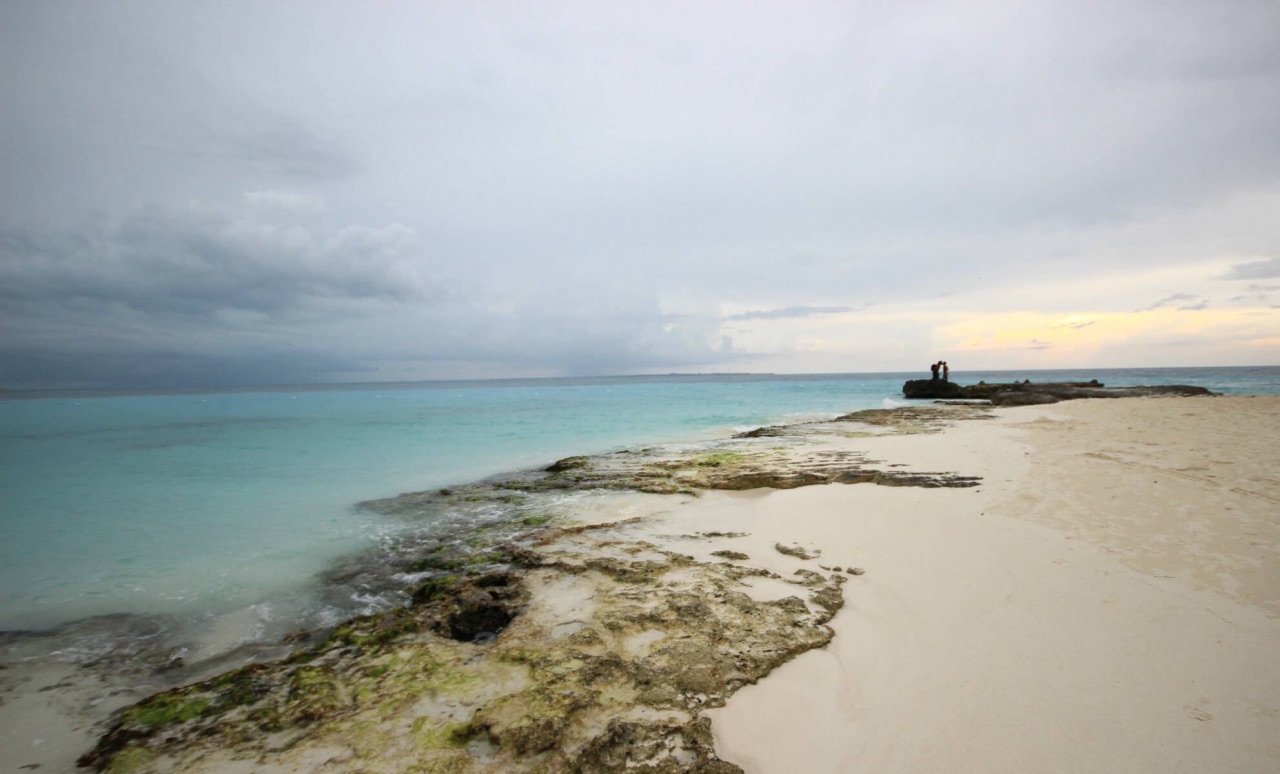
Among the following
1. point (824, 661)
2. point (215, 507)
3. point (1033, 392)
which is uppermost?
point (1033, 392)

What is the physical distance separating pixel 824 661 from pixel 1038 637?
1759 millimetres

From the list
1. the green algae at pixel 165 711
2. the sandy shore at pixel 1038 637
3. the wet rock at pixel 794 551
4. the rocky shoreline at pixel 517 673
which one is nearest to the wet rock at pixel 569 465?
the sandy shore at pixel 1038 637

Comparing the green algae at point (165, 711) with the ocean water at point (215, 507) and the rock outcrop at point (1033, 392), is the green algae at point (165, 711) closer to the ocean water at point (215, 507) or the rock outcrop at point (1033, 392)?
the ocean water at point (215, 507)

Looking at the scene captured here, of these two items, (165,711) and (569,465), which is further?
(569,465)

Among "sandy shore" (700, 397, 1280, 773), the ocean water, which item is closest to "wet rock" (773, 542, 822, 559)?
"sandy shore" (700, 397, 1280, 773)

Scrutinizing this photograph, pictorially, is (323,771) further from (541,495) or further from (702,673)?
(541,495)

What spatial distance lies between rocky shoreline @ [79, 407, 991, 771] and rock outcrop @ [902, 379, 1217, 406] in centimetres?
3297

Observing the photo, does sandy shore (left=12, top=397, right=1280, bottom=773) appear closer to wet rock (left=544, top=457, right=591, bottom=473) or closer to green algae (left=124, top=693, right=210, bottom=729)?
green algae (left=124, top=693, right=210, bottom=729)

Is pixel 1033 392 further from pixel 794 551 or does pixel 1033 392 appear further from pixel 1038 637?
pixel 1038 637

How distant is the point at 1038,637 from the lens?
158 inches

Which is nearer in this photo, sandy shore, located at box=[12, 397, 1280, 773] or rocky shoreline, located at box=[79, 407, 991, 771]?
sandy shore, located at box=[12, 397, 1280, 773]

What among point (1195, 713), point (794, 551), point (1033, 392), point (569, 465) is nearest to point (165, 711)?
point (794, 551)

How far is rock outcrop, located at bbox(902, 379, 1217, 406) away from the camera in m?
31.4

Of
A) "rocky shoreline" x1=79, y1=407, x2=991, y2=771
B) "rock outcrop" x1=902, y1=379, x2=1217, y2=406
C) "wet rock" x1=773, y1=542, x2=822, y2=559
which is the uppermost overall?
"rock outcrop" x1=902, y1=379, x2=1217, y2=406
